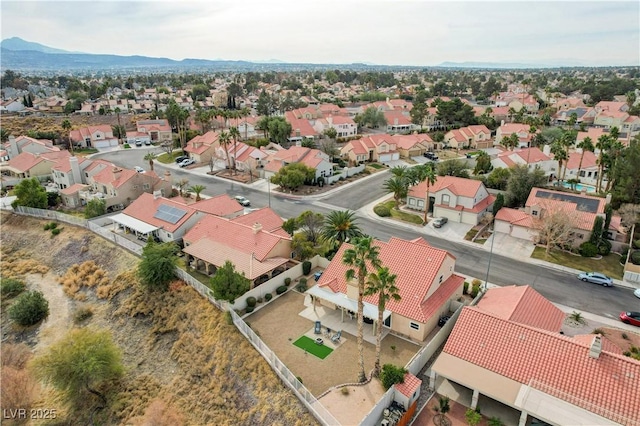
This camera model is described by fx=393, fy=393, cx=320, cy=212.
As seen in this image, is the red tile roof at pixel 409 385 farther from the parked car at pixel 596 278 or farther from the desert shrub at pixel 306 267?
the parked car at pixel 596 278

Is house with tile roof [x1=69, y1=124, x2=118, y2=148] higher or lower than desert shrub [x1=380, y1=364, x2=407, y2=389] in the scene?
higher

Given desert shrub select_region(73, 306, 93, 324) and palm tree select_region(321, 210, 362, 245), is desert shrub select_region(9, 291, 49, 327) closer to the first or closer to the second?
desert shrub select_region(73, 306, 93, 324)

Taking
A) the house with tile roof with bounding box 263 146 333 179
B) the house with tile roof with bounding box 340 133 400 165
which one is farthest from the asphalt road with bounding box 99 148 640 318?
the house with tile roof with bounding box 340 133 400 165

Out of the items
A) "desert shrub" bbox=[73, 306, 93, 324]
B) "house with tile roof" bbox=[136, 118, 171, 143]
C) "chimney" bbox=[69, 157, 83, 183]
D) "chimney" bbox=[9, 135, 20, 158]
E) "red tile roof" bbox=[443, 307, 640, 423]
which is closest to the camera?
"red tile roof" bbox=[443, 307, 640, 423]

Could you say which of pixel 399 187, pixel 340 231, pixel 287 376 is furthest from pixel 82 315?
pixel 399 187

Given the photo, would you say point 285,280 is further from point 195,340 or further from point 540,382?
point 540,382

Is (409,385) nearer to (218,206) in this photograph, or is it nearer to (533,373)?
(533,373)
